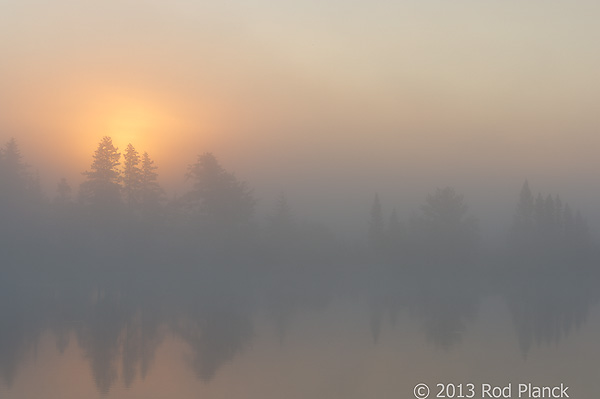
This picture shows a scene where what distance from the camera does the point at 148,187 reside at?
73562mm

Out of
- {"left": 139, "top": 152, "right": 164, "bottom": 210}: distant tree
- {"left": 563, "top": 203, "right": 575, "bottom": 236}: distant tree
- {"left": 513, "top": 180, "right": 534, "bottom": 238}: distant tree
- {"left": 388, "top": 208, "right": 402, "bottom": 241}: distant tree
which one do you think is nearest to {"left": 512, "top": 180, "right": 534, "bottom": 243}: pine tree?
{"left": 513, "top": 180, "right": 534, "bottom": 238}: distant tree

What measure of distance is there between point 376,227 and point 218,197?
29.5 meters

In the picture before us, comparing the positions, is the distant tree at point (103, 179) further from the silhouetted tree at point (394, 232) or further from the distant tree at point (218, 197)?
the silhouetted tree at point (394, 232)

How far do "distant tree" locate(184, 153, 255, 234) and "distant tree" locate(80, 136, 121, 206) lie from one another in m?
8.37

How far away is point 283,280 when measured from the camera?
2704 inches

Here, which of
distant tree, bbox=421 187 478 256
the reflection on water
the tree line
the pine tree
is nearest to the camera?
the reflection on water

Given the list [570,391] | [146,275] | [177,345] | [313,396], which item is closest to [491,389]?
[570,391]

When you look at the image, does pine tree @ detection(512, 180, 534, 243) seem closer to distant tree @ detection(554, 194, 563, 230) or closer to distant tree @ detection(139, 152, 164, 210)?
distant tree @ detection(554, 194, 563, 230)

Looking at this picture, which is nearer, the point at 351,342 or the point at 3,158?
the point at 351,342

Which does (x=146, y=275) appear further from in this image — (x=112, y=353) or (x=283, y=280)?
(x=112, y=353)

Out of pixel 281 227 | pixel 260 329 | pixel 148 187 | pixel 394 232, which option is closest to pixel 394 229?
pixel 394 232

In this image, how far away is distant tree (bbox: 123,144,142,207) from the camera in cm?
7312

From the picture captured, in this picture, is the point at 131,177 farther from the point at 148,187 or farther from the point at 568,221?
the point at 568,221

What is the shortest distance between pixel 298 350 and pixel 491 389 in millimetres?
8356
